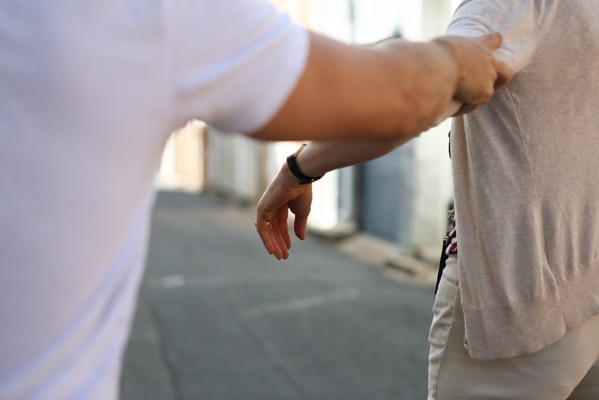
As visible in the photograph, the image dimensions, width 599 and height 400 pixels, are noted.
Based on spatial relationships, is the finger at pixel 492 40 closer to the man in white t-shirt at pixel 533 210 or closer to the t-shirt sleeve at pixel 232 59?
the man in white t-shirt at pixel 533 210

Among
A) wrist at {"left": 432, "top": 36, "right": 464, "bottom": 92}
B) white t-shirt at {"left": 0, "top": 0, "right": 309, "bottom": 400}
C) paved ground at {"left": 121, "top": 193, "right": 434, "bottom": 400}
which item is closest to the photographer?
white t-shirt at {"left": 0, "top": 0, "right": 309, "bottom": 400}

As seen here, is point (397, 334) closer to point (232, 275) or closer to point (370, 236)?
point (232, 275)

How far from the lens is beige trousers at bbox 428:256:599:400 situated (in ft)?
5.82

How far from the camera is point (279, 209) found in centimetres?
197

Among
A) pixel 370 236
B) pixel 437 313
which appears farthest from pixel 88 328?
pixel 370 236

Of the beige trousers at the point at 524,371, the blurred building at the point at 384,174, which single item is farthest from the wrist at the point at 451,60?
the blurred building at the point at 384,174

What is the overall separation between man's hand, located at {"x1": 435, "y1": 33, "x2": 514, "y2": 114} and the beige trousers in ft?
2.17

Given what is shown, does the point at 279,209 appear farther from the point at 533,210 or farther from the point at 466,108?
the point at 466,108

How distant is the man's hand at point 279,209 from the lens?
6.26 feet

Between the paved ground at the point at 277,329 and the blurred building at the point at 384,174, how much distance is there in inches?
33.4

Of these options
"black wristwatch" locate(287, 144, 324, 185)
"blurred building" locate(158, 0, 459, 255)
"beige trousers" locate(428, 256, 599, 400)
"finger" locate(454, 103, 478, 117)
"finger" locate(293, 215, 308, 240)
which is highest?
"finger" locate(454, 103, 478, 117)

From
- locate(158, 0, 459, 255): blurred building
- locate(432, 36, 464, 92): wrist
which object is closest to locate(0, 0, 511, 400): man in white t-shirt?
locate(432, 36, 464, 92): wrist

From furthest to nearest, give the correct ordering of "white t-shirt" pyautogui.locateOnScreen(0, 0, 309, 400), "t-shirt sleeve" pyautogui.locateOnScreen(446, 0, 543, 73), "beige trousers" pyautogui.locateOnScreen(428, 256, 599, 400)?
"beige trousers" pyautogui.locateOnScreen(428, 256, 599, 400) → "t-shirt sleeve" pyautogui.locateOnScreen(446, 0, 543, 73) → "white t-shirt" pyautogui.locateOnScreen(0, 0, 309, 400)

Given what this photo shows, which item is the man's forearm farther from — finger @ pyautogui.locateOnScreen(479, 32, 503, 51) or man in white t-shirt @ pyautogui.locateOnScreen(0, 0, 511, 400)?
man in white t-shirt @ pyautogui.locateOnScreen(0, 0, 511, 400)
